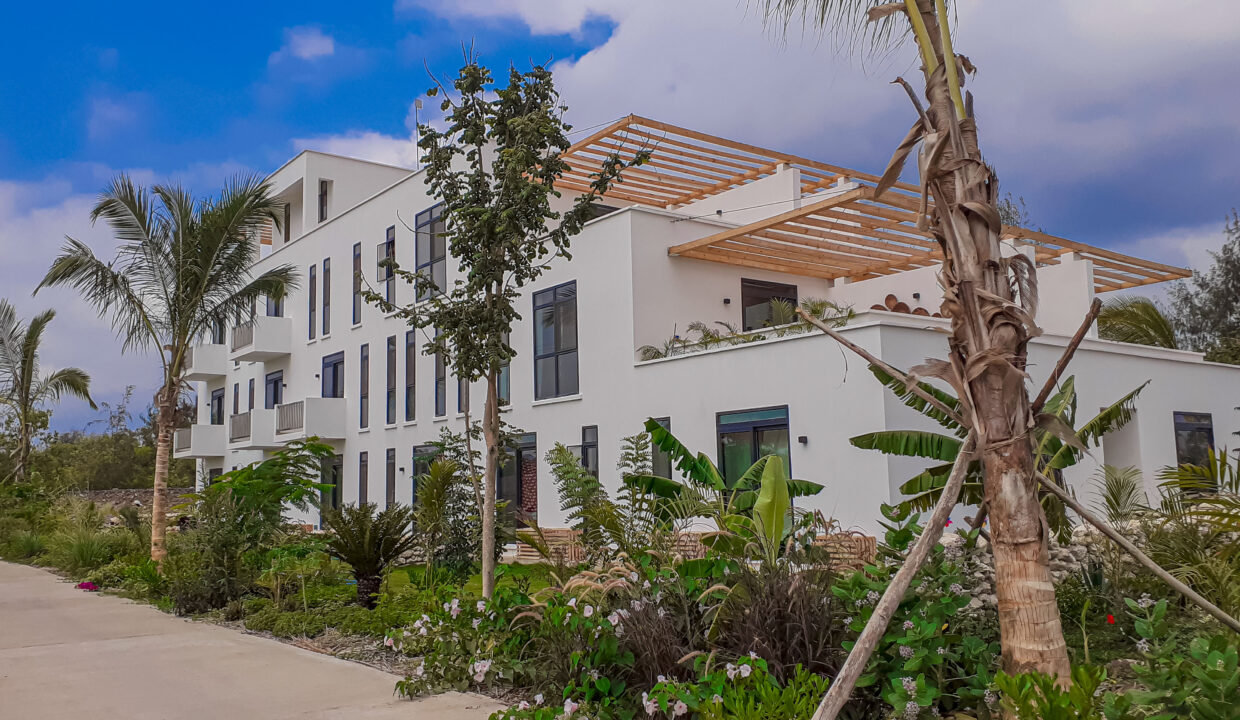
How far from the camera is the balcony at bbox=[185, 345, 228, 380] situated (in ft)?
120

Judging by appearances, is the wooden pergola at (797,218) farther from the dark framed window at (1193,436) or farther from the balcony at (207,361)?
the balcony at (207,361)

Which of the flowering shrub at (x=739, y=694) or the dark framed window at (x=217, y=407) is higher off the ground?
the dark framed window at (x=217, y=407)

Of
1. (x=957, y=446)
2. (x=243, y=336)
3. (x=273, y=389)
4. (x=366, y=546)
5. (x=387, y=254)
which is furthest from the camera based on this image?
(x=273, y=389)

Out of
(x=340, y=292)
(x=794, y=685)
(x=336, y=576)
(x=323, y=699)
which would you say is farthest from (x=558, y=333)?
(x=794, y=685)

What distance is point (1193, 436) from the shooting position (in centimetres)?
1884

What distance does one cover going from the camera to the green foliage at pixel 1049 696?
3981 mm

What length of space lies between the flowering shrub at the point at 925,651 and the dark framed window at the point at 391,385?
21414mm

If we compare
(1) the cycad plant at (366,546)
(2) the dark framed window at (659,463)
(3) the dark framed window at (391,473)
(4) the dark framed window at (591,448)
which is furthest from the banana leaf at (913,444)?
(3) the dark framed window at (391,473)

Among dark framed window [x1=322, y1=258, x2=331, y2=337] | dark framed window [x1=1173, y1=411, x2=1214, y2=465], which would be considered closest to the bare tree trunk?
dark framed window [x1=1173, y1=411, x2=1214, y2=465]

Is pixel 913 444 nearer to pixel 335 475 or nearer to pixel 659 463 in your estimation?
pixel 659 463

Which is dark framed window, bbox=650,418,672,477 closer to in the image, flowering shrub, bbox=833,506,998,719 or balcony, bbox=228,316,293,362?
flowering shrub, bbox=833,506,998,719

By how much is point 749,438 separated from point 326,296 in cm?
1818

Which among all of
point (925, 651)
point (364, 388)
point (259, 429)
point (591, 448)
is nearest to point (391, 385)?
point (364, 388)

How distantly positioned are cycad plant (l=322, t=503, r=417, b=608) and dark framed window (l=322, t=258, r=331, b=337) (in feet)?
60.7
